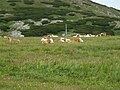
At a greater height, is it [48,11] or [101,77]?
[101,77]

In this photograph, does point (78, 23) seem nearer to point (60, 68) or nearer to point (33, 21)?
point (33, 21)

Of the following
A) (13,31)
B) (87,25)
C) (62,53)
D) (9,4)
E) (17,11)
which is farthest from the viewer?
(9,4)

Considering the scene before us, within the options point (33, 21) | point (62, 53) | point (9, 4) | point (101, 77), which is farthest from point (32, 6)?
point (101, 77)

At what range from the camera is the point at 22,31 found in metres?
74.7

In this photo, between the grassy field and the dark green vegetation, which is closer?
the grassy field

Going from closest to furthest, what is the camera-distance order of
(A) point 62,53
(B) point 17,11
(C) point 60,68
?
1. (C) point 60,68
2. (A) point 62,53
3. (B) point 17,11

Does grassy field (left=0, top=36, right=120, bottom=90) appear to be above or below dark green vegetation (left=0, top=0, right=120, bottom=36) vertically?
above

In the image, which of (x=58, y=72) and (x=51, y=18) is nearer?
(x=58, y=72)

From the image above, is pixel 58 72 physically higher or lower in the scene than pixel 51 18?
higher

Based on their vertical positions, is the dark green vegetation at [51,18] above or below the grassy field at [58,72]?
below

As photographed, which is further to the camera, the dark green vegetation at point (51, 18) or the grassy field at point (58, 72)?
the dark green vegetation at point (51, 18)

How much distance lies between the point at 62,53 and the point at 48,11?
251 ft

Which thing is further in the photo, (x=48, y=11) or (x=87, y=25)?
(x=48, y=11)

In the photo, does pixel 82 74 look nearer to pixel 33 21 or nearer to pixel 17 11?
pixel 33 21
